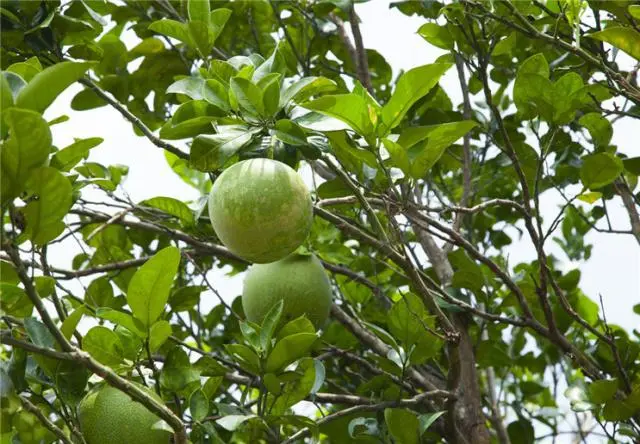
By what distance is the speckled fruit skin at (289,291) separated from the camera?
1979 millimetres

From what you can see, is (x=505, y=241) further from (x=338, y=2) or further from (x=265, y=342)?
(x=265, y=342)

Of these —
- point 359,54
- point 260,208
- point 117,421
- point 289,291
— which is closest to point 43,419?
point 117,421

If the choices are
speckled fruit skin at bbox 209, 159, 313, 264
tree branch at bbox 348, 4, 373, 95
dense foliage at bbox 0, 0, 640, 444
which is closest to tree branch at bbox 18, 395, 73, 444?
dense foliage at bbox 0, 0, 640, 444

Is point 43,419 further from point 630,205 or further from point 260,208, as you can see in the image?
point 630,205

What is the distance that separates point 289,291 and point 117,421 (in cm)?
50

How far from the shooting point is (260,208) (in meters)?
1.58

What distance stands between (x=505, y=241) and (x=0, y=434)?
6.46ft

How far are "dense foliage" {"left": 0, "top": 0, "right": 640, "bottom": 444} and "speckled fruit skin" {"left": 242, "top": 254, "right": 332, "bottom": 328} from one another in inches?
2.1

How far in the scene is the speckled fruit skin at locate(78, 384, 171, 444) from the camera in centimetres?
160

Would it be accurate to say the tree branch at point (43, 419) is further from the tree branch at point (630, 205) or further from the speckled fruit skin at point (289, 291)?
the tree branch at point (630, 205)

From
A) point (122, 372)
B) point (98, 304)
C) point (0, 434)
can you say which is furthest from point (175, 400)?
point (98, 304)

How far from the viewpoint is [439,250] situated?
2.60 metres

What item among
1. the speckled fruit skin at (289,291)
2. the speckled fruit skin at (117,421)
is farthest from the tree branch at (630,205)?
the speckled fruit skin at (117,421)

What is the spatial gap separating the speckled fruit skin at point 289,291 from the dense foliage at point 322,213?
2.1 inches
